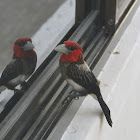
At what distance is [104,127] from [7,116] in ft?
0.95

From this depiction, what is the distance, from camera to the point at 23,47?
3.12ft

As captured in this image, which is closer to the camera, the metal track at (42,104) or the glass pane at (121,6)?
the metal track at (42,104)

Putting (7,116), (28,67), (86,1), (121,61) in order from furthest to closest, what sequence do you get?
(86,1)
(121,61)
(28,67)
(7,116)

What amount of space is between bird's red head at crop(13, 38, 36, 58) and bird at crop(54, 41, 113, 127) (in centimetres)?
8

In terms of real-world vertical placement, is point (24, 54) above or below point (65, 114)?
above

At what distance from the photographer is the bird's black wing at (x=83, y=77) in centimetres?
93

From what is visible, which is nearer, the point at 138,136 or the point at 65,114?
the point at 65,114

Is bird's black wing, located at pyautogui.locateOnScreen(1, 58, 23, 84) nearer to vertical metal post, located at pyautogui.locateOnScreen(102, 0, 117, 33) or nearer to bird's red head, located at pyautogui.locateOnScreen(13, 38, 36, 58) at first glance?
bird's red head, located at pyautogui.locateOnScreen(13, 38, 36, 58)

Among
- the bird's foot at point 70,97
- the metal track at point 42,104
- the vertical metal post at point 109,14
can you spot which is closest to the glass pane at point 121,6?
the vertical metal post at point 109,14

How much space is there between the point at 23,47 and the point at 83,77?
0.19 m

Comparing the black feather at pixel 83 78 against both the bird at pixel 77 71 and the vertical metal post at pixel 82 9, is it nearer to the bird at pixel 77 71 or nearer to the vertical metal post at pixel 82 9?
the bird at pixel 77 71

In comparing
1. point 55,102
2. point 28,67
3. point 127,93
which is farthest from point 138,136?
point 28,67

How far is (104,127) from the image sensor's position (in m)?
1.01

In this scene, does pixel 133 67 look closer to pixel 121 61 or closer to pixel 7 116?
pixel 121 61
